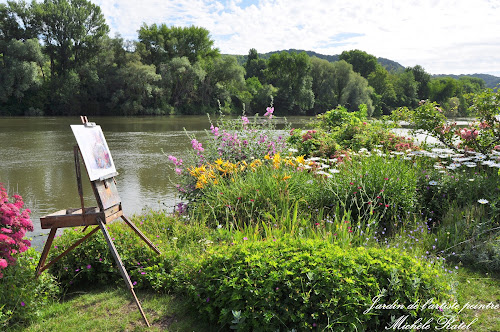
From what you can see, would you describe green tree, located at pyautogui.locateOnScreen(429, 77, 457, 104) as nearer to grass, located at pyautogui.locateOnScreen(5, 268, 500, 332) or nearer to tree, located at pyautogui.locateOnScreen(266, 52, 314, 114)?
tree, located at pyautogui.locateOnScreen(266, 52, 314, 114)

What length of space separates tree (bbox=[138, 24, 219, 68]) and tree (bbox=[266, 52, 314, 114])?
34.7 feet

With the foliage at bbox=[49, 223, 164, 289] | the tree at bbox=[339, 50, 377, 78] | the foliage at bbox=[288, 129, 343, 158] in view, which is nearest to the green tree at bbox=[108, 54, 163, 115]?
the foliage at bbox=[288, 129, 343, 158]

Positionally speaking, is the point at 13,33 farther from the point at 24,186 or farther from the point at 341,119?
the point at 341,119

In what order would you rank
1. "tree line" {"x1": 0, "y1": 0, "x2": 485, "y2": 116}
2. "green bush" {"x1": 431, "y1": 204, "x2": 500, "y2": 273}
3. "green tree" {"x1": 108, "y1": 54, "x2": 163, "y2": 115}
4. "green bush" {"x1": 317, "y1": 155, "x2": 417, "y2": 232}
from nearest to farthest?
"green bush" {"x1": 431, "y1": 204, "x2": 500, "y2": 273}
"green bush" {"x1": 317, "y1": 155, "x2": 417, "y2": 232}
"tree line" {"x1": 0, "y1": 0, "x2": 485, "y2": 116}
"green tree" {"x1": 108, "y1": 54, "x2": 163, "y2": 115}

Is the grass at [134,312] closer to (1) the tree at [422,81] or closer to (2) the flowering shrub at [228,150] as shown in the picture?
(2) the flowering shrub at [228,150]

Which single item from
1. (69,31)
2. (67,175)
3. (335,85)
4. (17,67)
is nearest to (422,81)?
(335,85)

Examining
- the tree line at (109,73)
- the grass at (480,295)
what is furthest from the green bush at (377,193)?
the tree line at (109,73)

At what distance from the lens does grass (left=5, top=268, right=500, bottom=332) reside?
3.07 metres

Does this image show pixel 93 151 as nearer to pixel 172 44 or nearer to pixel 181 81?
pixel 181 81

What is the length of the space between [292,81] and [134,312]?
188 ft

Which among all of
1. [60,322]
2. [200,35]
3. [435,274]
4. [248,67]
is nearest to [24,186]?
[60,322]

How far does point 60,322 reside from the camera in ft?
10.4

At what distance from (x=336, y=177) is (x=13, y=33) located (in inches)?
1839

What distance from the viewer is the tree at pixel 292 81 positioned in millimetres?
55031
